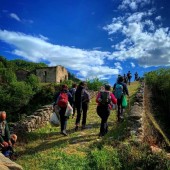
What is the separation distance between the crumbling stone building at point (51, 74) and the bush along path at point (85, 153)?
61867 mm

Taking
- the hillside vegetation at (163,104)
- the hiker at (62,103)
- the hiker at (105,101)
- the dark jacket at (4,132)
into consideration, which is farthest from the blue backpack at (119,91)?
the dark jacket at (4,132)

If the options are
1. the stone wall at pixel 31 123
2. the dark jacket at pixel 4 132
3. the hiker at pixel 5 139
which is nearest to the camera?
the hiker at pixel 5 139

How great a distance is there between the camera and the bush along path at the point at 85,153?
26.8 ft

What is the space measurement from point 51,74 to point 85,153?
66263 millimetres

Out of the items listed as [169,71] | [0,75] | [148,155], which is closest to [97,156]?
[148,155]

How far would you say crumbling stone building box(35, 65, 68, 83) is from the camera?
2927 inches

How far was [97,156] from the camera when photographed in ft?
28.5

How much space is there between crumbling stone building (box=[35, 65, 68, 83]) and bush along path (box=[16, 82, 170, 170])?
61.9 metres

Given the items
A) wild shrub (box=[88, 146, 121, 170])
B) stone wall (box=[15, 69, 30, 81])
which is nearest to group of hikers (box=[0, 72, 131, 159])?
wild shrub (box=[88, 146, 121, 170])

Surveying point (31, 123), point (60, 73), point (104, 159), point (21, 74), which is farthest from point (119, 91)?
point (21, 74)

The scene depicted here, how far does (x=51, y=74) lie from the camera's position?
75.4 metres

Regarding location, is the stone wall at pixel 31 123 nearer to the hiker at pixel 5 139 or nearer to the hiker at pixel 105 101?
the hiker at pixel 5 139

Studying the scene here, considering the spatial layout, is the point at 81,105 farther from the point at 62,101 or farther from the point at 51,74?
the point at 51,74

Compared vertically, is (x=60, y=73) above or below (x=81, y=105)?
above
